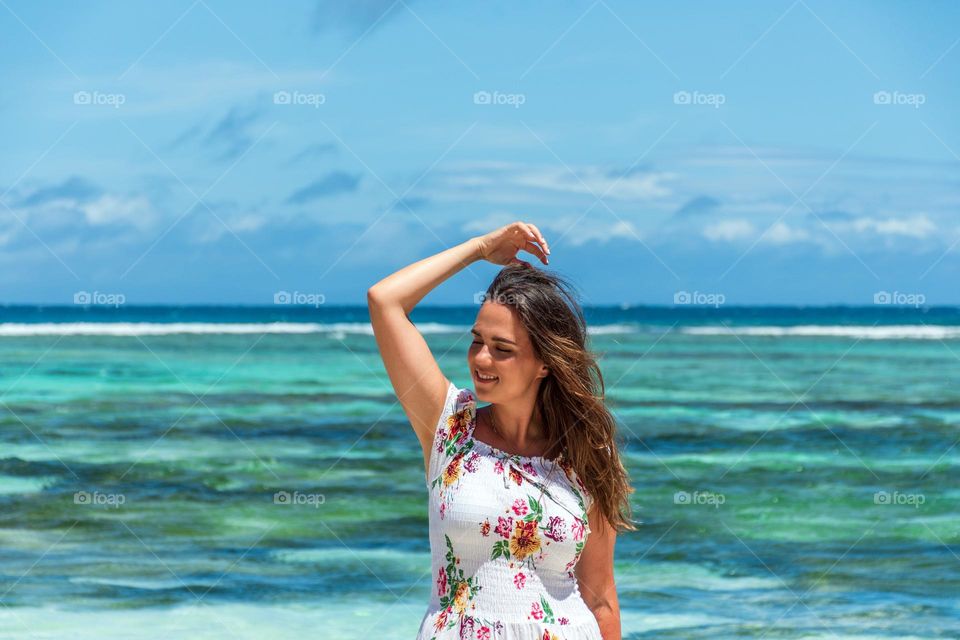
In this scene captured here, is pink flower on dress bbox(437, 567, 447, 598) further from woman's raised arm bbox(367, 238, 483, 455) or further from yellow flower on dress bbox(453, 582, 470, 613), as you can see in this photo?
woman's raised arm bbox(367, 238, 483, 455)

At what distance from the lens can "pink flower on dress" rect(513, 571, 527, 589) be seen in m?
2.65

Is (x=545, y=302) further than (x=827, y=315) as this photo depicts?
No

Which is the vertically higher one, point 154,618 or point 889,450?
point 889,450

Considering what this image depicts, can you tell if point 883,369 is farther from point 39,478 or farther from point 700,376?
point 39,478

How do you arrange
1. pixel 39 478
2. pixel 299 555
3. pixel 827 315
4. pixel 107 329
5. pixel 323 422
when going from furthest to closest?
pixel 827 315 → pixel 107 329 → pixel 323 422 → pixel 39 478 → pixel 299 555

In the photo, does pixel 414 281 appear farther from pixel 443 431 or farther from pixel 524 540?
pixel 524 540

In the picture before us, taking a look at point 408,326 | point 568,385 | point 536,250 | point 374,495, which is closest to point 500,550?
point 568,385

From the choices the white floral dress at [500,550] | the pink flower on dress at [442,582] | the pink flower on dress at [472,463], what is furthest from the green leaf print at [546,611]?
the pink flower on dress at [472,463]

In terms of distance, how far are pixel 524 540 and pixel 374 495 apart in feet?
31.2

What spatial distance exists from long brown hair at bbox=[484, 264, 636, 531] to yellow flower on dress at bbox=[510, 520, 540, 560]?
0.73ft

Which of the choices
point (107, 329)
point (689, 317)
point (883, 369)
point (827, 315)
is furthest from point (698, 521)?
point (827, 315)

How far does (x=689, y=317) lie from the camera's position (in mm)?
39062

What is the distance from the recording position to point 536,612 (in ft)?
8.66

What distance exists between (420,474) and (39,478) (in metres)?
4.04
